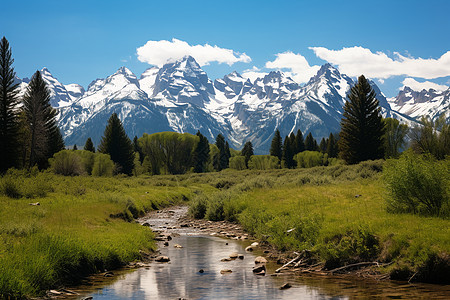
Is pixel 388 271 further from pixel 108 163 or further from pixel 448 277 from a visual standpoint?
pixel 108 163

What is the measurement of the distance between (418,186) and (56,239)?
47.0ft

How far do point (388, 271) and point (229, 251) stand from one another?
8032 millimetres

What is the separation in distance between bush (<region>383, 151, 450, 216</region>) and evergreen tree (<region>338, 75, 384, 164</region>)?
52.5 m

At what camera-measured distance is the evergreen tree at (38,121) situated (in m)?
54.6

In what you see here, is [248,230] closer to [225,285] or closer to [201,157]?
[225,285]

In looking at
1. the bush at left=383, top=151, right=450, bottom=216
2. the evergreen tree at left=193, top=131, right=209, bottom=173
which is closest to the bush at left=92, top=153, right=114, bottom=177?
the evergreen tree at left=193, top=131, right=209, bottom=173

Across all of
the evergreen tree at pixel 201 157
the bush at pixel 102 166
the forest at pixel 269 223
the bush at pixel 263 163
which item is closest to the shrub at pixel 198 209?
the forest at pixel 269 223

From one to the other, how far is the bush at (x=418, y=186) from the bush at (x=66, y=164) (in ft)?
161

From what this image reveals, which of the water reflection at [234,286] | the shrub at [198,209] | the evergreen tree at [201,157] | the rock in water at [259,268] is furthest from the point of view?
the evergreen tree at [201,157]

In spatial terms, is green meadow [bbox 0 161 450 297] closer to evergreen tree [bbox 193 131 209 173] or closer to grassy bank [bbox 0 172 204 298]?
grassy bank [bbox 0 172 204 298]

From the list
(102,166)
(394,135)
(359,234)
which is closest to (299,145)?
(394,135)

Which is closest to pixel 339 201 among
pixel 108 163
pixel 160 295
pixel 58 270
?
pixel 160 295

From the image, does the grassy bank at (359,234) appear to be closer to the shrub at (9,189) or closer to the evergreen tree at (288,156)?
the shrub at (9,189)

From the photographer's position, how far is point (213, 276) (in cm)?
1330
